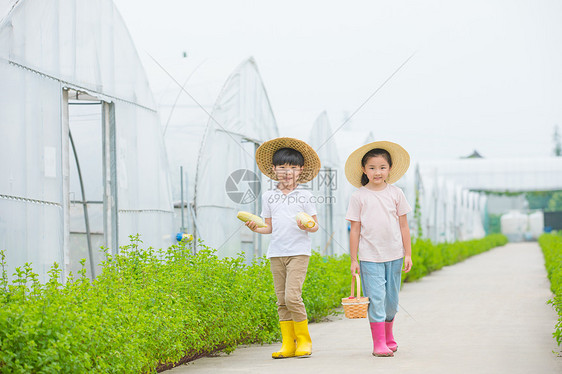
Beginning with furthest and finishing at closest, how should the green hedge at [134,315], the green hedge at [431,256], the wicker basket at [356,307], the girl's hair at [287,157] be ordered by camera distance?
the green hedge at [431,256], the girl's hair at [287,157], the wicker basket at [356,307], the green hedge at [134,315]

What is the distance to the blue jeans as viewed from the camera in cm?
527

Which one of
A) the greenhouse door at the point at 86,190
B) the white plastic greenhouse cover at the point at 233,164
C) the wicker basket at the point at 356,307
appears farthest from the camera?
the white plastic greenhouse cover at the point at 233,164

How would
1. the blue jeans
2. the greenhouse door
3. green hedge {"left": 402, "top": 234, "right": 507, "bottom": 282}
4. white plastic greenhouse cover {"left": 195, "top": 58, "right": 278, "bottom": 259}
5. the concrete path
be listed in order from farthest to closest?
green hedge {"left": 402, "top": 234, "right": 507, "bottom": 282}, white plastic greenhouse cover {"left": 195, "top": 58, "right": 278, "bottom": 259}, the greenhouse door, the blue jeans, the concrete path

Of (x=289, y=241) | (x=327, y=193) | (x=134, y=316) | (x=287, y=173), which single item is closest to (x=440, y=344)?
(x=289, y=241)

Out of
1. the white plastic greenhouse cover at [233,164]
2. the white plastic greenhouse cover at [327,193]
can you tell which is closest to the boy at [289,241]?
the white plastic greenhouse cover at [233,164]

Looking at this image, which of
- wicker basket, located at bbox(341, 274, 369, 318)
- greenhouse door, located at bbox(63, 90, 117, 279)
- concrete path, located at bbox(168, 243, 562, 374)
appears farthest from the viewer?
greenhouse door, located at bbox(63, 90, 117, 279)

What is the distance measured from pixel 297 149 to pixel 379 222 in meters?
0.87

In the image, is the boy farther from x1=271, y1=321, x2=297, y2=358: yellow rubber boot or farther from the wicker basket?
the wicker basket

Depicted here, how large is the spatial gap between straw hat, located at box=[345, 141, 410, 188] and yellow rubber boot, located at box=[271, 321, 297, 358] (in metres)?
1.22

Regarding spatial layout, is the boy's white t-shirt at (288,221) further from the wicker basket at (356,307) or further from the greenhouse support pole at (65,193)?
the greenhouse support pole at (65,193)

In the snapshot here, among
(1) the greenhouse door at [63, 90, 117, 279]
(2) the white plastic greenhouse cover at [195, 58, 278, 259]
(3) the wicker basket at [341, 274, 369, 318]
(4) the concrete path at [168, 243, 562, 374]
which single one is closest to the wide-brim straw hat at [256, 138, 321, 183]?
(3) the wicker basket at [341, 274, 369, 318]

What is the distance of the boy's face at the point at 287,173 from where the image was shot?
18.3 feet

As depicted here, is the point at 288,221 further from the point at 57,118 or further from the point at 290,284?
the point at 57,118

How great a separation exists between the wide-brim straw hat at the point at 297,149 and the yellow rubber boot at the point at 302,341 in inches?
43.5
